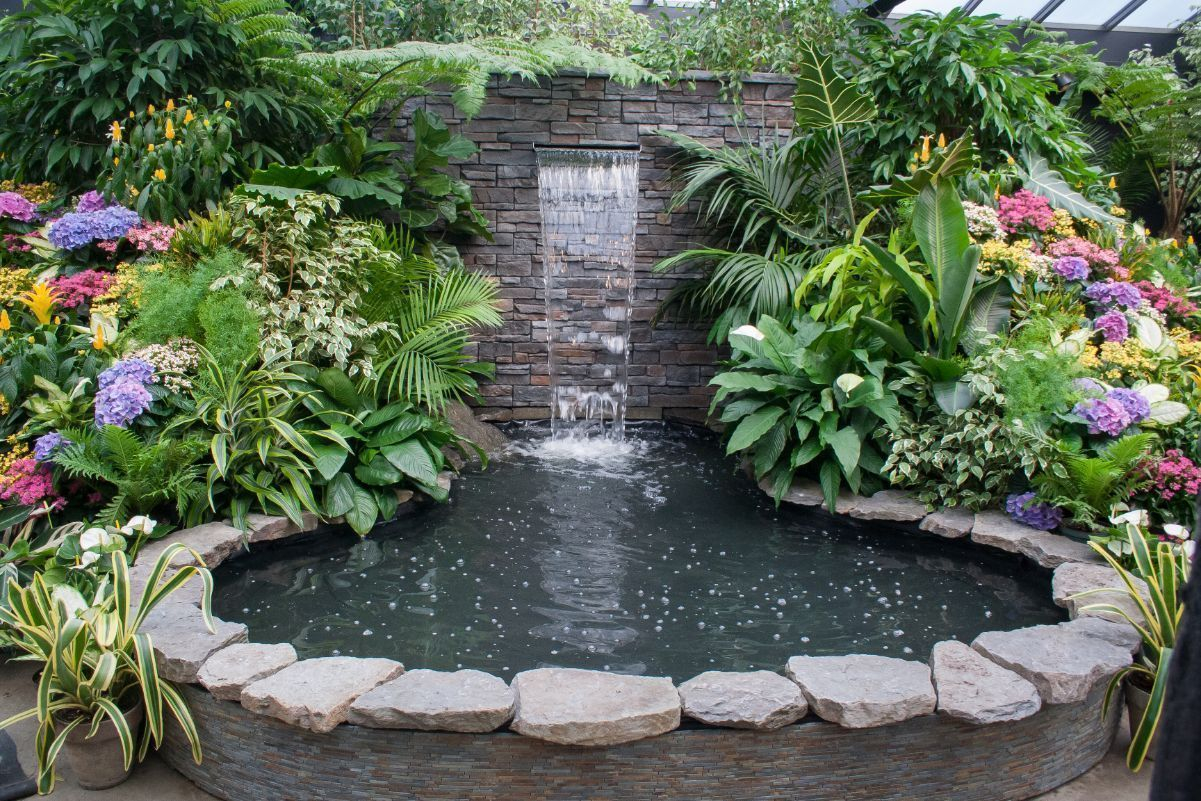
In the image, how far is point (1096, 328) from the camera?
4.78m

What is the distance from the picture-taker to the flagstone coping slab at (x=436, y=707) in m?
2.46

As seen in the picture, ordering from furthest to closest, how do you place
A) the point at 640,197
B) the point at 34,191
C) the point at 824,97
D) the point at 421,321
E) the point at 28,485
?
the point at 640,197 → the point at 824,97 → the point at 34,191 → the point at 421,321 → the point at 28,485

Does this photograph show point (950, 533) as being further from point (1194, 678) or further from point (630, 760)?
point (1194, 678)

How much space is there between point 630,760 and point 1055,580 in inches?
79.9

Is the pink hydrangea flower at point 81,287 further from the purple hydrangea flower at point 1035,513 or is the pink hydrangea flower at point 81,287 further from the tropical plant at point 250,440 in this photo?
the purple hydrangea flower at point 1035,513

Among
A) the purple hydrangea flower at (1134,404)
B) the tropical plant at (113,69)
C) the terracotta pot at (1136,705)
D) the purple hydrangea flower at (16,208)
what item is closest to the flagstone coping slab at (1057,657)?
the terracotta pot at (1136,705)

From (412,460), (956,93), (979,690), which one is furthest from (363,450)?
(956,93)

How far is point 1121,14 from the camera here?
9023 mm

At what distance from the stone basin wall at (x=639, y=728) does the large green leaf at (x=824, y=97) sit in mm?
3977

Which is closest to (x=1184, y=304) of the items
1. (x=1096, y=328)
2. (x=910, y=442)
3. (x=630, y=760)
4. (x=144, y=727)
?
(x=1096, y=328)

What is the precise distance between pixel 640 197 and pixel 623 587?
3.70 m

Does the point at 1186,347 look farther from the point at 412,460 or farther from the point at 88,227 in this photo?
the point at 88,227

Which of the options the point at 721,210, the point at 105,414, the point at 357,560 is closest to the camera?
the point at 105,414

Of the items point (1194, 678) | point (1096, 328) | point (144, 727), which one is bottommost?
point (144, 727)
